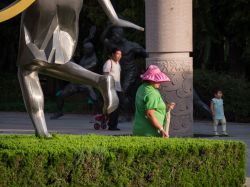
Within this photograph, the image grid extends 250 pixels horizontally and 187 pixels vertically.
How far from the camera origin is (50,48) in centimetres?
914

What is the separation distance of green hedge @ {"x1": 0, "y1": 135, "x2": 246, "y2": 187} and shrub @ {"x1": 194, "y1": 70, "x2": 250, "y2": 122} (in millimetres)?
15751

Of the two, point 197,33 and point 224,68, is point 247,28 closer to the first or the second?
point 197,33

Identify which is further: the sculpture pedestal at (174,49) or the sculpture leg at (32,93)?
the sculpture pedestal at (174,49)

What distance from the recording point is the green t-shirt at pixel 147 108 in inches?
411

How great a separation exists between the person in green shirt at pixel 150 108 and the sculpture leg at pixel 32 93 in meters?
1.55

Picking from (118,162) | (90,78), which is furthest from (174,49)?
(118,162)

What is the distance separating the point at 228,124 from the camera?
968 inches

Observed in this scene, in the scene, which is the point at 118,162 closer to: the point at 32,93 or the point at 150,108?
the point at 32,93

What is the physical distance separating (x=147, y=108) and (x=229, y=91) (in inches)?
638

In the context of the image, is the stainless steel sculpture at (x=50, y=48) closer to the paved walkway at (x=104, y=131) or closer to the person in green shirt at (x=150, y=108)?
the person in green shirt at (x=150, y=108)

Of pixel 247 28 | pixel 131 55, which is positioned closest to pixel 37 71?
pixel 131 55

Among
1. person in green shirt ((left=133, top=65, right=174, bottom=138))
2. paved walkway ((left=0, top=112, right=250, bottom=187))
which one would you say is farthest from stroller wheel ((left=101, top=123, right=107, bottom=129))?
person in green shirt ((left=133, top=65, right=174, bottom=138))

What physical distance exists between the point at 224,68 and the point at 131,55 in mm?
15583

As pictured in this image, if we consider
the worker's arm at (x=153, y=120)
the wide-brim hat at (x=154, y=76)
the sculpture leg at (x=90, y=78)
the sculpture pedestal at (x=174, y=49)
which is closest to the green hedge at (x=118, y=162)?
the sculpture leg at (x=90, y=78)
